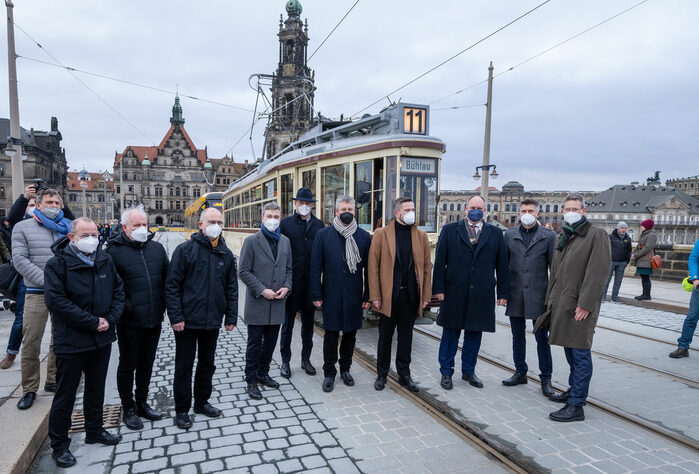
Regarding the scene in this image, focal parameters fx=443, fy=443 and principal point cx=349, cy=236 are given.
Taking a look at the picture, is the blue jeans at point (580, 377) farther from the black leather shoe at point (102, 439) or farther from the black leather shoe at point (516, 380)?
the black leather shoe at point (102, 439)

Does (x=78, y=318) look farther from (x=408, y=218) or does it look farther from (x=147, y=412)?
(x=408, y=218)

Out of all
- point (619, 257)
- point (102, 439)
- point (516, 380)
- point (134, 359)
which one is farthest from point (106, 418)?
point (619, 257)

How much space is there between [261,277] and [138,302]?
53.2 inches

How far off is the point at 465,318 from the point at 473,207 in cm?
130

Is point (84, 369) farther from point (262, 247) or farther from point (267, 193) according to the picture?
point (267, 193)

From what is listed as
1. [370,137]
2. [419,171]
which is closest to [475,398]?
[419,171]

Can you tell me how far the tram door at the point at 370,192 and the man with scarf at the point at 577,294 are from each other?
314 centimetres

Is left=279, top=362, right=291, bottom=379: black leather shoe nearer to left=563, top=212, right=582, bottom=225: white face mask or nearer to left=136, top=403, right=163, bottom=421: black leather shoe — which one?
left=136, top=403, right=163, bottom=421: black leather shoe

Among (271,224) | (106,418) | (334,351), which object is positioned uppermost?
(271,224)

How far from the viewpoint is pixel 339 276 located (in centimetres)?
520

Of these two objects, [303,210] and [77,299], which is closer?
[77,299]

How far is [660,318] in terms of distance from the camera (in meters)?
9.18

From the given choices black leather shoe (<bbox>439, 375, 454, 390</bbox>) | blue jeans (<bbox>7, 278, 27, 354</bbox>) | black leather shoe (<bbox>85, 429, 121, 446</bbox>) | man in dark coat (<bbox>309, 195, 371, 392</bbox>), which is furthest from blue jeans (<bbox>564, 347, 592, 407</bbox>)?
blue jeans (<bbox>7, 278, 27, 354</bbox>)

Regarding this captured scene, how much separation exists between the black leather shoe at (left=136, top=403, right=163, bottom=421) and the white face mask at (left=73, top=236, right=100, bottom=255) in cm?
168
